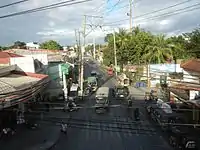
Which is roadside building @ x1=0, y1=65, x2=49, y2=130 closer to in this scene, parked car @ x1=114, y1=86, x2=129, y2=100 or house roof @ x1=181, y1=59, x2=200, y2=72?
house roof @ x1=181, y1=59, x2=200, y2=72

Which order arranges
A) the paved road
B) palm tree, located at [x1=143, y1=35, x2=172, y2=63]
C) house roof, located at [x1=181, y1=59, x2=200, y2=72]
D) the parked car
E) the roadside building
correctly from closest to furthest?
1. the roadside building
2. the paved road
3. house roof, located at [x1=181, y1=59, x2=200, y2=72]
4. the parked car
5. palm tree, located at [x1=143, y1=35, x2=172, y2=63]

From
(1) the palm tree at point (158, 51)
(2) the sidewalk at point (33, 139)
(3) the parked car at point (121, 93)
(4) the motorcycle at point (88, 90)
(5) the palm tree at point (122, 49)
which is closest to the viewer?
(2) the sidewalk at point (33, 139)

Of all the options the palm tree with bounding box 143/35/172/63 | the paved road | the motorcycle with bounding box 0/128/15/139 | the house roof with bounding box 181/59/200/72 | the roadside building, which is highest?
the palm tree with bounding box 143/35/172/63

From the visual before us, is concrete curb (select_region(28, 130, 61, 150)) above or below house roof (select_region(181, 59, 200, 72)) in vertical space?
A: below

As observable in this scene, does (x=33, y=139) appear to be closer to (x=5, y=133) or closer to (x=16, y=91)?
(x=5, y=133)

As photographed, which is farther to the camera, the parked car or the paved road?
the parked car

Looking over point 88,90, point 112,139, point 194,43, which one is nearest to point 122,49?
point 88,90

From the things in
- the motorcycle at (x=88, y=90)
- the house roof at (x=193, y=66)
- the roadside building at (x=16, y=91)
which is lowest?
the motorcycle at (x=88, y=90)

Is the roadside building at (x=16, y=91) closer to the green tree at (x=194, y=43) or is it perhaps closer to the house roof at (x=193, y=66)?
the house roof at (x=193, y=66)

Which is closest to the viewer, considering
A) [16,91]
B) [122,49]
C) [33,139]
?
[16,91]

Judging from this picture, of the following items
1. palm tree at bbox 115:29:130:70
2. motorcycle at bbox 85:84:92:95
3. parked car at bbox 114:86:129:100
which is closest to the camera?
parked car at bbox 114:86:129:100

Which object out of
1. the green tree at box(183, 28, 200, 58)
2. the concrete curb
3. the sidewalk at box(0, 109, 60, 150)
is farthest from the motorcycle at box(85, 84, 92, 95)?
the concrete curb

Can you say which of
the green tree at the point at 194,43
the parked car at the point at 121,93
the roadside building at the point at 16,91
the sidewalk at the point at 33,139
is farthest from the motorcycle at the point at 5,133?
the green tree at the point at 194,43

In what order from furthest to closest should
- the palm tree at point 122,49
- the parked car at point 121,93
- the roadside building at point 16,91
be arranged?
1. the palm tree at point 122,49
2. the parked car at point 121,93
3. the roadside building at point 16,91
